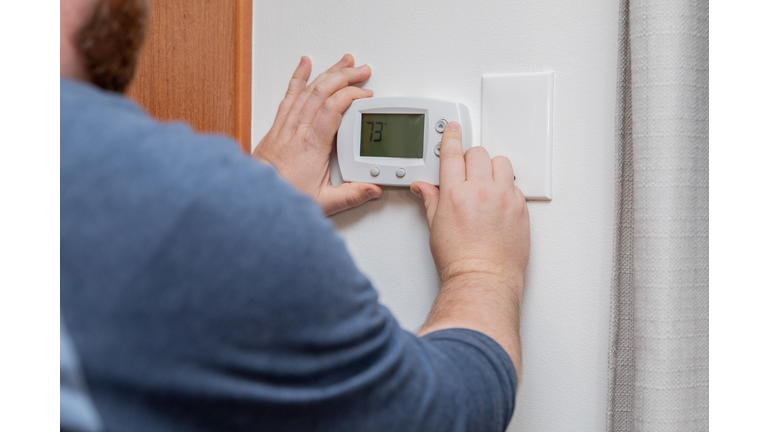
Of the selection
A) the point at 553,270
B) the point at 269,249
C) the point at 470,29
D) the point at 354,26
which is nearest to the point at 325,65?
the point at 354,26

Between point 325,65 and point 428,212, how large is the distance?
343mm

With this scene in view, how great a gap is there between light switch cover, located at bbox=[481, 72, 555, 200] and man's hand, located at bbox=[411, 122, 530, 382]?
0.02 metres

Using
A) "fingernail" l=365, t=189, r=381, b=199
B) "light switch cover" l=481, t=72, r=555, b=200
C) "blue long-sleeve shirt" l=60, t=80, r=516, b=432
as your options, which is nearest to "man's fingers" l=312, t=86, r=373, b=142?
"fingernail" l=365, t=189, r=381, b=199

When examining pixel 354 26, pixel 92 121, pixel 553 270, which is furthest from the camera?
pixel 354 26

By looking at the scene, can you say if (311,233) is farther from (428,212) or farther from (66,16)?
(428,212)

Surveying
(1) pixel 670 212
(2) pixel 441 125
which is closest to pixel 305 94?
(2) pixel 441 125

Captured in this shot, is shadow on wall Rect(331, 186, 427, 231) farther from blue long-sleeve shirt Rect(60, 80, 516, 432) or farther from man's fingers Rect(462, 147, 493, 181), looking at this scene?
blue long-sleeve shirt Rect(60, 80, 516, 432)

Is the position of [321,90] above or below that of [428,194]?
above

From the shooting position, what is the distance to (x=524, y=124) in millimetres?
790

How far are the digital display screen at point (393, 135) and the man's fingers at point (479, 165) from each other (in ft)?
0.28

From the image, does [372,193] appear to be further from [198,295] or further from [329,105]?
[198,295]

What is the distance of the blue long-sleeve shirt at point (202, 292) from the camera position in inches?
13.3

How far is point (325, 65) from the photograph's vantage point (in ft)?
3.05

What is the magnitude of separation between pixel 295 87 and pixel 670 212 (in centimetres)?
63
